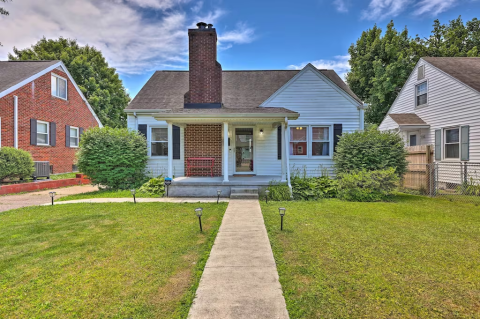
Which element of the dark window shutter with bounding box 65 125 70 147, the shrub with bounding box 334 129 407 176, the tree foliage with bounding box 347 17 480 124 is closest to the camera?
the shrub with bounding box 334 129 407 176

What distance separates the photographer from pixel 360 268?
3.11 metres

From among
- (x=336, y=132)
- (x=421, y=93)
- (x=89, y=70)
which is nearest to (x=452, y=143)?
(x=421, y=93)

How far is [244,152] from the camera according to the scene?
35.2 feet

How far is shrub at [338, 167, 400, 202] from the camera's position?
305 inches

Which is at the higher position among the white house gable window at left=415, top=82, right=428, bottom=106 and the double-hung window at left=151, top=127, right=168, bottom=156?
the white house gable window at left=415, top=82, right=428, bottom=106

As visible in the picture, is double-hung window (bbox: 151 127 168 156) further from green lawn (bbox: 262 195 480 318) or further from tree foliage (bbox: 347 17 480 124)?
tree foliage (bbox: 347 17 480 124)

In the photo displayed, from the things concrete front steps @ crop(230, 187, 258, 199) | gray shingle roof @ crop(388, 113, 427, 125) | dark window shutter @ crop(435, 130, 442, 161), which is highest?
gray shingle roof @ crop(388, 113, 427, 125)

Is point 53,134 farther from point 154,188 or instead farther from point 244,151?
point 244,151

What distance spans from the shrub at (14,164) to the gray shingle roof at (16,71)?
3.81 metres

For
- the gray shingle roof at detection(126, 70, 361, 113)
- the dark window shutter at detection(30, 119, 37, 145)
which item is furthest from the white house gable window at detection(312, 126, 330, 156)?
the dark window shutter at detection(30, 119, 37, 145)

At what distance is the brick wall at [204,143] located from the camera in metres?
10.5

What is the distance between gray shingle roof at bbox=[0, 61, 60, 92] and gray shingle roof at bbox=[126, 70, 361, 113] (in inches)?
247

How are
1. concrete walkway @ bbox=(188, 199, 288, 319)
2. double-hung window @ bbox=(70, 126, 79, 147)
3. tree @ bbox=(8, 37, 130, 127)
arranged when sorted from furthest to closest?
tree @ bbox=(8, 37, 130, 127) < double-hung window @ bbox=(70, 126, 79, 147) < concrete walkway @ bbox=(188, 199, 288, 319)

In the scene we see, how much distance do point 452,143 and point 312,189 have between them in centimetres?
753
